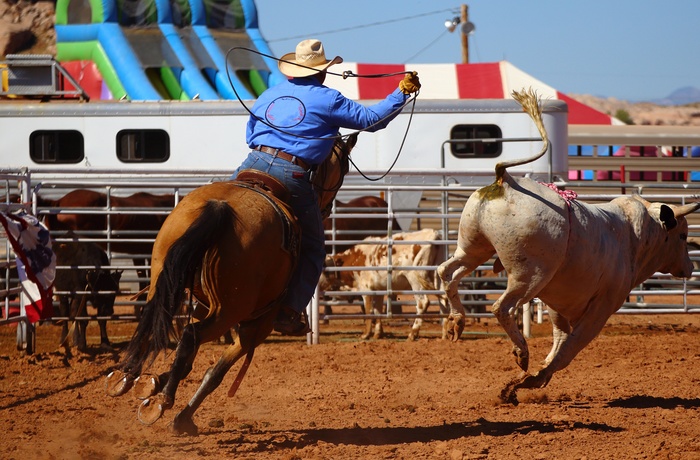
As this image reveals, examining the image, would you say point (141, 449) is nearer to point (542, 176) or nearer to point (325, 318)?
point (325, 318)

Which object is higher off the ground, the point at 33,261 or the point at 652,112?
the point at 652,112

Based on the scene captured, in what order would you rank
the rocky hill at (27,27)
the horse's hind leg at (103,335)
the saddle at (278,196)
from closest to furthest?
the saddle at (278,196)
the horse's hind leg at (103,335)
the rocky hill at (27,27)

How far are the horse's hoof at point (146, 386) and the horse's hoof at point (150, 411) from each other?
34 millimetres

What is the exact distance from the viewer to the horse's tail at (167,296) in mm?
4586

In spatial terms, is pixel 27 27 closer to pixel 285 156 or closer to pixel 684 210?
pixel 285 156

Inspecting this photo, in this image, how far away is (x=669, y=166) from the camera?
16297mm

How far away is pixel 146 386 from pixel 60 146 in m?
8.95

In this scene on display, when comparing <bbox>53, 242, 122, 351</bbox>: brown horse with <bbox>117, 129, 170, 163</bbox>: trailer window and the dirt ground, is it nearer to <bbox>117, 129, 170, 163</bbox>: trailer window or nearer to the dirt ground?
the dirt ground

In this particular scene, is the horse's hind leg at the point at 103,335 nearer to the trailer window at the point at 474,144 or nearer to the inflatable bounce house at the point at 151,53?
the trailer window at the point at 474,144

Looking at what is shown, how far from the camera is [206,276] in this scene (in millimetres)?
4754

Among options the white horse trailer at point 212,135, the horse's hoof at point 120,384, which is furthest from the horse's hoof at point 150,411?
the white horse trailer at point 212,135

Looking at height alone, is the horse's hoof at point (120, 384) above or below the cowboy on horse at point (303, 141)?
below

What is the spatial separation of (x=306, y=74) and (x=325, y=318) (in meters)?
4.61

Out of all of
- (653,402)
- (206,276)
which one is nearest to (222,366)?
(206,276)
